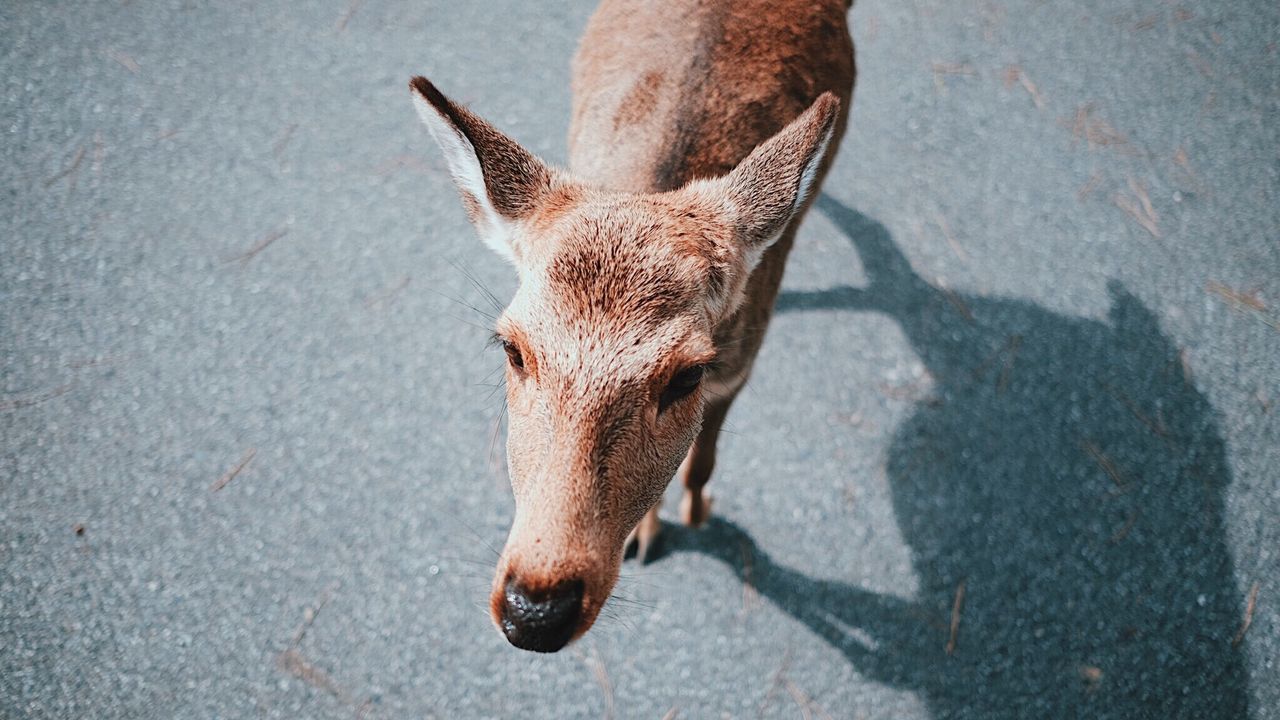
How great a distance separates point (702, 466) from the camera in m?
3.36

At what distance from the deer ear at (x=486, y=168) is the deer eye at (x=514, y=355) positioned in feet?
1.51

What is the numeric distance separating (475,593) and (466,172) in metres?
2.06

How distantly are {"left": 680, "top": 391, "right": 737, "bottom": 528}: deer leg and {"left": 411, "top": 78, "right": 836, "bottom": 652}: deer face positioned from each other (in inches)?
31.3

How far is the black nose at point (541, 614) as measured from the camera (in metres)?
1.80

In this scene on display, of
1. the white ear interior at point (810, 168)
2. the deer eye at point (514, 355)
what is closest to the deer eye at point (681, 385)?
the deer eye at point (514, 355)

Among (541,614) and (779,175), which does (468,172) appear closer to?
(779,175)

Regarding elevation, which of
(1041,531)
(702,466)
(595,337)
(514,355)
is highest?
(595,337)

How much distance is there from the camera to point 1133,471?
3.89 metres

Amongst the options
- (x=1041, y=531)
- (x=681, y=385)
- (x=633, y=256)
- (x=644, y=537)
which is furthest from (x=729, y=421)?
(x=633, y=256)

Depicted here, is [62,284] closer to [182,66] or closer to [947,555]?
[182,66]

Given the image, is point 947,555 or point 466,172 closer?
point 466,172

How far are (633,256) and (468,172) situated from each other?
2.39ft

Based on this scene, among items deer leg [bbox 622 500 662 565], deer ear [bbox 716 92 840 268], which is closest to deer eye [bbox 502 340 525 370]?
deer ear [bbox 716 92 840 268]

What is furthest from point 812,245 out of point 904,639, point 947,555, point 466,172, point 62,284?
point 62,284
